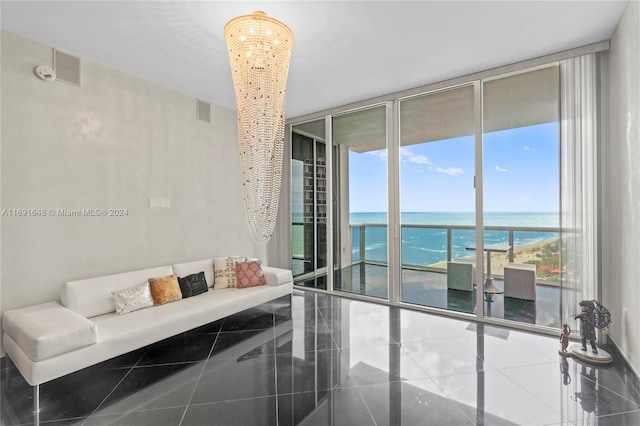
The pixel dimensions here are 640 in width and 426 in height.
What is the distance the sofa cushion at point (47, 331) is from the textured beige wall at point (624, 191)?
13.1ft

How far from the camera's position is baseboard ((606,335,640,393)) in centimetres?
216

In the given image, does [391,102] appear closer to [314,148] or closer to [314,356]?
[314,148]

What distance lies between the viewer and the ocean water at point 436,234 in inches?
126

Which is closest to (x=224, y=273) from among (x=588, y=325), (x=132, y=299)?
(x=132, y=299)

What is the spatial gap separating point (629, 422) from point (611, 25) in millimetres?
3005

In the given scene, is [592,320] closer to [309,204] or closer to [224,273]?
[309,204]

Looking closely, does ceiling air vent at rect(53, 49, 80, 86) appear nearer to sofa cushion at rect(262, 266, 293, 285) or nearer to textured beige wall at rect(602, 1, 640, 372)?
sofa cushion at rect(262, 266, 293, 285)

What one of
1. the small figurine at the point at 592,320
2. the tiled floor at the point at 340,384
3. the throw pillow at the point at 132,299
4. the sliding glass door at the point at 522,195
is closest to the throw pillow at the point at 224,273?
the tiled floor at the point at 340,384

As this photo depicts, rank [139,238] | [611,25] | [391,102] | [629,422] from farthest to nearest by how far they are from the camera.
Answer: [391,102]
[139,238]
[611,25]
[629,422]

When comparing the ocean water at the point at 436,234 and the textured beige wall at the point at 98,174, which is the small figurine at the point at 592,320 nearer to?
the ocean water at the point at 436,234

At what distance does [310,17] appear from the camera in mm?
2324

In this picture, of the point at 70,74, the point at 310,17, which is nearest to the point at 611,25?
the point at 310,17

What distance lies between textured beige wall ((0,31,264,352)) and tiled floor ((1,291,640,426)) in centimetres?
97

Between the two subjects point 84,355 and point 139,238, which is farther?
point 139,238
